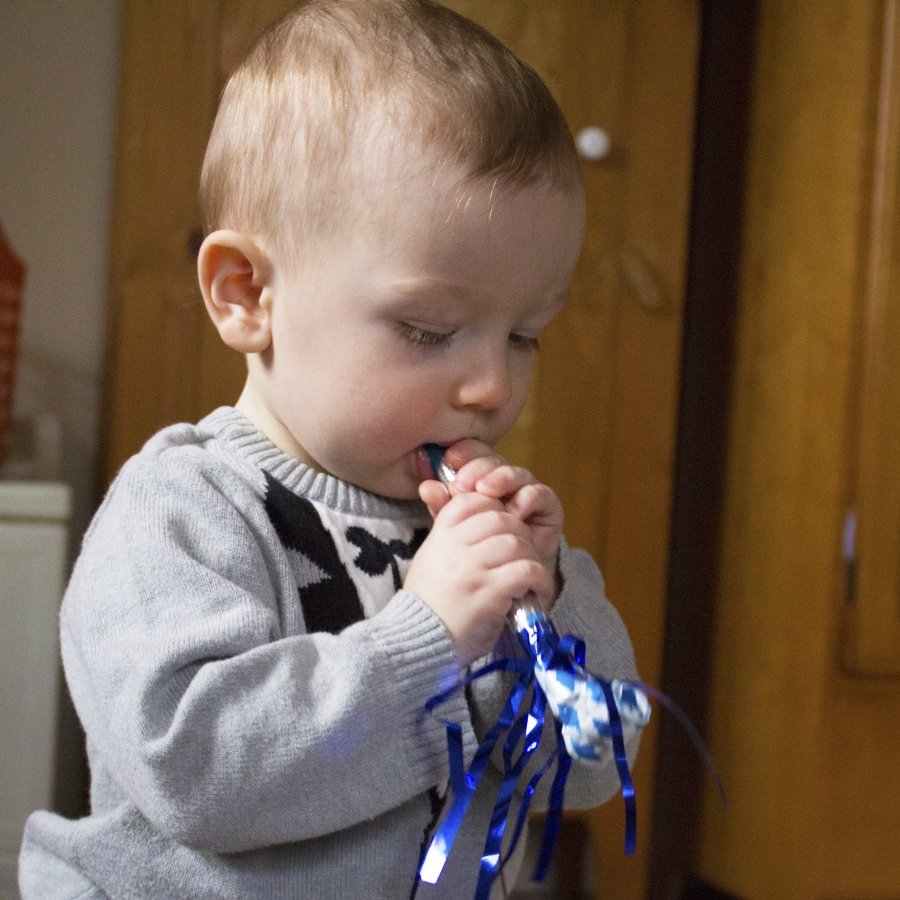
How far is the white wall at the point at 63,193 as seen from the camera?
5.39ft

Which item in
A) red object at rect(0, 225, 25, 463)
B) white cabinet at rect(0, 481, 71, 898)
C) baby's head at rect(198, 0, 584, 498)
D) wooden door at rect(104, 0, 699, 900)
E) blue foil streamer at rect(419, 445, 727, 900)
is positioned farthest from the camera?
wooden door at rect(104, 0, 699, 900)

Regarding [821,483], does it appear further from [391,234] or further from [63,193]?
[63,193]

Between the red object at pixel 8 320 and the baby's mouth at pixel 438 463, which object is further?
the red object at pixel 8 320

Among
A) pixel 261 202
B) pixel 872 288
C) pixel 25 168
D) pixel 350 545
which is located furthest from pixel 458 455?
pixel 25 168

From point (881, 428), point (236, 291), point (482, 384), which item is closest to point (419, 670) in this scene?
point (482, 384)

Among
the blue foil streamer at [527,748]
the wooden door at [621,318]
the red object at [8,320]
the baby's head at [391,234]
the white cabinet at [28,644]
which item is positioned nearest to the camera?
the blue foil streamer at [527,748]

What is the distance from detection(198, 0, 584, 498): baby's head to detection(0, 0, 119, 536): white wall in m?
1.02

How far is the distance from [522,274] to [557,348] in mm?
995

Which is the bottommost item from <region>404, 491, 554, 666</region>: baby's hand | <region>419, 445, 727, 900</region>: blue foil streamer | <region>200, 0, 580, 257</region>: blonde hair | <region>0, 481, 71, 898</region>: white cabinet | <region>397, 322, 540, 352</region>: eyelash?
<region>0, 481, 71, 898</region>: white cabinet

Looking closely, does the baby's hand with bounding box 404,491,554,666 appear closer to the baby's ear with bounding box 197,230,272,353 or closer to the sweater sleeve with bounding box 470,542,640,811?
the sweater sleeve with bounding box 470,542,640,811

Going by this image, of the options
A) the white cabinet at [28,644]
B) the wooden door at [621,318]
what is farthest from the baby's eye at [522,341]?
the wooden door at [621,318]

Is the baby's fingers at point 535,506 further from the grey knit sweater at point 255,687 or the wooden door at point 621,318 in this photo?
the wooden door at point 621,318

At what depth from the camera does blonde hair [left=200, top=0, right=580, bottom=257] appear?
0.66 m

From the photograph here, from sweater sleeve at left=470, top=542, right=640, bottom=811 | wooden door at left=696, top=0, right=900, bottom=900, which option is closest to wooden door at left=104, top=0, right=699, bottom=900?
wooden door at left=696, top=0, right=900, bottom=900
